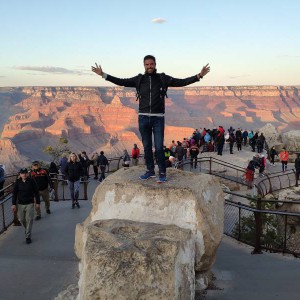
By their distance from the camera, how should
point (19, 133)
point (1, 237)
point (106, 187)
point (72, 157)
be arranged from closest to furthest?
point (106, 187), point (1, 237), point (72, 157), point (19, 133)

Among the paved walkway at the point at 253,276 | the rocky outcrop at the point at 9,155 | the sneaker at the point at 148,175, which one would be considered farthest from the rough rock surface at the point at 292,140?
the rocky outcrop at the point at 9,155

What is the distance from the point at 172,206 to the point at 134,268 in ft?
3.89

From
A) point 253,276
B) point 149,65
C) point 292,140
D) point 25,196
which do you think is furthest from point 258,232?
point 292,140

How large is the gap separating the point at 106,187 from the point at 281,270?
9.42 feet

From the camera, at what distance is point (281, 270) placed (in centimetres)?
550

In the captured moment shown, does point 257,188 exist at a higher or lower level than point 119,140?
higher

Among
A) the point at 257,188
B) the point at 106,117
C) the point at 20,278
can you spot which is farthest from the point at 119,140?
the point at 20,278

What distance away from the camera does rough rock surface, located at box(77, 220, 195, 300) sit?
11.0ft

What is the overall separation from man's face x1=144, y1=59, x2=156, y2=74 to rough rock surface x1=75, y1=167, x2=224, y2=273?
4.69 feet

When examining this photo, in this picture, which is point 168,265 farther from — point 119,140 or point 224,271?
point 119,140

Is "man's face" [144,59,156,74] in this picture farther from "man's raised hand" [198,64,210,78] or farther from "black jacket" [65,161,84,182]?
"black jacket" [65,161,84,182]

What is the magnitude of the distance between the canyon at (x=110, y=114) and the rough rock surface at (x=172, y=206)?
75.2 m

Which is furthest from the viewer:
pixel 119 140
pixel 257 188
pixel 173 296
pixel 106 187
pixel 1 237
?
pixel 119 140

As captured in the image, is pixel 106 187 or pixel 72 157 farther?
pixel 72 157
